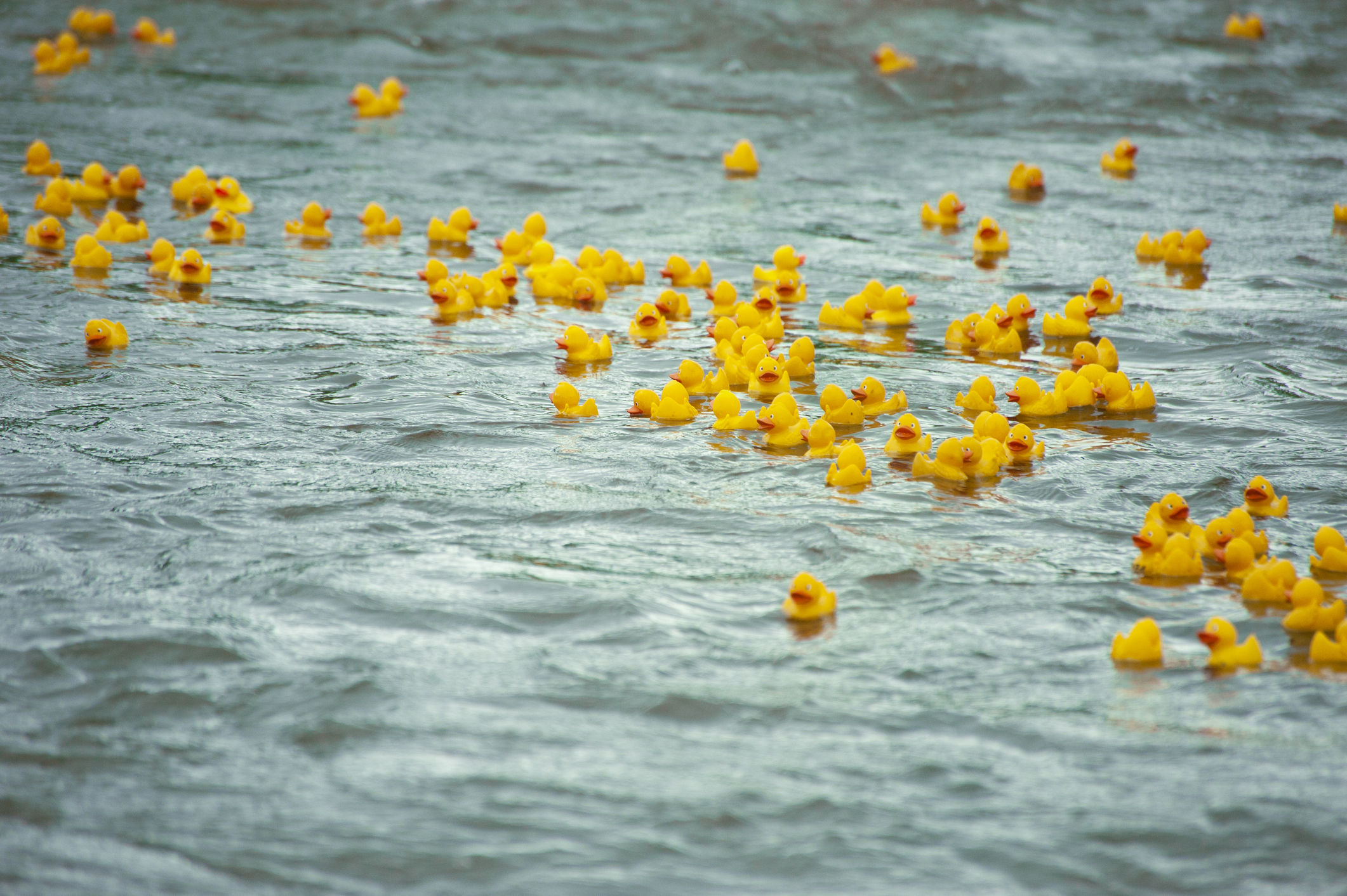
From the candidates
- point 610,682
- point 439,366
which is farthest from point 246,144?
point 610,682

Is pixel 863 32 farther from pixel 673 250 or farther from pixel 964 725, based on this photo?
pixel 964 725

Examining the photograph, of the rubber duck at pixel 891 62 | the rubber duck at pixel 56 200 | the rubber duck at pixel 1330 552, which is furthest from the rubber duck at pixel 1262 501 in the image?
the rubber duck at pixel 891 62

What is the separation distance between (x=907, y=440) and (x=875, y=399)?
1.66 feet

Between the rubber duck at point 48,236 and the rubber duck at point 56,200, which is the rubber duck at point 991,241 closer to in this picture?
the rubber duck at point 48,236

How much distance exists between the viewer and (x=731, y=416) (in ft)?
17.2

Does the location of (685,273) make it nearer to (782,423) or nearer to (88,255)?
(782,423)

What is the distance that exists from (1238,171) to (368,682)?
963 centimetres

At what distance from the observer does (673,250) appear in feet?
27.2

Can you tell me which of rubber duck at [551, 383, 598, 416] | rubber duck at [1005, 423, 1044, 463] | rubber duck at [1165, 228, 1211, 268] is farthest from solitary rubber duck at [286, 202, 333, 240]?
rubber duck at [1165, 228, 1211, 268]

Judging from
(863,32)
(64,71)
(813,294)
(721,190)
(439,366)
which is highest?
(863,32)

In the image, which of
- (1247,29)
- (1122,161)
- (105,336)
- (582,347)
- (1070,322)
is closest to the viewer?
(105,336)

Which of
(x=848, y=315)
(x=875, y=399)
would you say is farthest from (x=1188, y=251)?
(x=875, y=399)

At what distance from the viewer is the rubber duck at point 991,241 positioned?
8.13m

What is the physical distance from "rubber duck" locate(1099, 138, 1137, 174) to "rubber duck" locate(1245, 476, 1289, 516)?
6.50m
